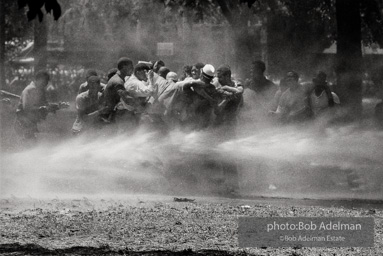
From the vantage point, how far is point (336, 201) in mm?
10148

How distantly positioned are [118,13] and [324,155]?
13.0 meters

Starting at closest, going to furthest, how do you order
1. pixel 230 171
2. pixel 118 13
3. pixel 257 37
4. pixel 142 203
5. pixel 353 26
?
pixel 142 203 < pixel 230 171 < pixel 353 26 < pixel 118 13 < pixel 257 37

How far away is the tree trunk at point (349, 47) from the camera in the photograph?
16.3m

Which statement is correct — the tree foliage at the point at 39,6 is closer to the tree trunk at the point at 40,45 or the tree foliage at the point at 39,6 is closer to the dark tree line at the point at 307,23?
the dark tree line at the point at 307,23

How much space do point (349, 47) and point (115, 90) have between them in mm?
5382

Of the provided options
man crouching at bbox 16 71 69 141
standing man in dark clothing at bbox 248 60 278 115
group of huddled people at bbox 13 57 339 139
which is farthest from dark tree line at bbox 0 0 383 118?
man crouching at bbox 16 71 69 141

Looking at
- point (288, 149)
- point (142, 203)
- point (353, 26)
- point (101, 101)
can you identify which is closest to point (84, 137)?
point (101, 101)

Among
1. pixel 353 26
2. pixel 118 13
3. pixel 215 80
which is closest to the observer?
pixel 215 80

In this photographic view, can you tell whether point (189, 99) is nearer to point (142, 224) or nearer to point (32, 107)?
point (32, 107)

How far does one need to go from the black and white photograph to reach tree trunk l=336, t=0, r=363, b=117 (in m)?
0.03

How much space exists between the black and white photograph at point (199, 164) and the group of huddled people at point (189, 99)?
0.02 metres

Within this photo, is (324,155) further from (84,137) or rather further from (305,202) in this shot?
(84,137)

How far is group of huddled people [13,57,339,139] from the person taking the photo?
505 inches

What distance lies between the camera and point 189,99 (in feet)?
42.7
